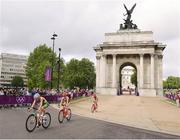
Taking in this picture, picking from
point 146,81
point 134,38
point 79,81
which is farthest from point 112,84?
point 79,81

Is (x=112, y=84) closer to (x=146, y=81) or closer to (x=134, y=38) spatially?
(x=146, y=81)

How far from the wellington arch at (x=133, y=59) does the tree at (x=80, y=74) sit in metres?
32.1

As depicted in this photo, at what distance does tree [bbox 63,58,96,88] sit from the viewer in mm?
97062

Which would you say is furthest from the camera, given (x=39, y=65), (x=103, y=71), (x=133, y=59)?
(x=39, y=65)

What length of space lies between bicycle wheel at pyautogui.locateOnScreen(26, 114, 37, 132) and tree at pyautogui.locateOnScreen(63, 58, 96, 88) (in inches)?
3253

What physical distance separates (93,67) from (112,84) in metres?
46.4

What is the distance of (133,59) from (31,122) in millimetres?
53059

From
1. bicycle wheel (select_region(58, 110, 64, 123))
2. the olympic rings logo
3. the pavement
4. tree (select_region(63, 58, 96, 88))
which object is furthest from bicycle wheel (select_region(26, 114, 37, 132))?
tree (select_region(63, 58, 96, 88))

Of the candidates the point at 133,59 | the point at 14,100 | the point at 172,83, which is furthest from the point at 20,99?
the point at 172,83

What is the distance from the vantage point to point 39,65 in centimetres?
7362

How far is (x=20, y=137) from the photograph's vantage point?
10430 millimetres

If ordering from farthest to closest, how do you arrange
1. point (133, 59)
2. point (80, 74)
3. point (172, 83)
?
point (172, 83) < point (80, 74) < point (133, 59)

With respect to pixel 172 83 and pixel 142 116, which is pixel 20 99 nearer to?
pixel 142 116

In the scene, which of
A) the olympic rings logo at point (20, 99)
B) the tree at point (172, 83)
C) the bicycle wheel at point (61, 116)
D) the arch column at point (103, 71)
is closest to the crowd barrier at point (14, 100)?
the olympic rings logo at point (20, 99)
